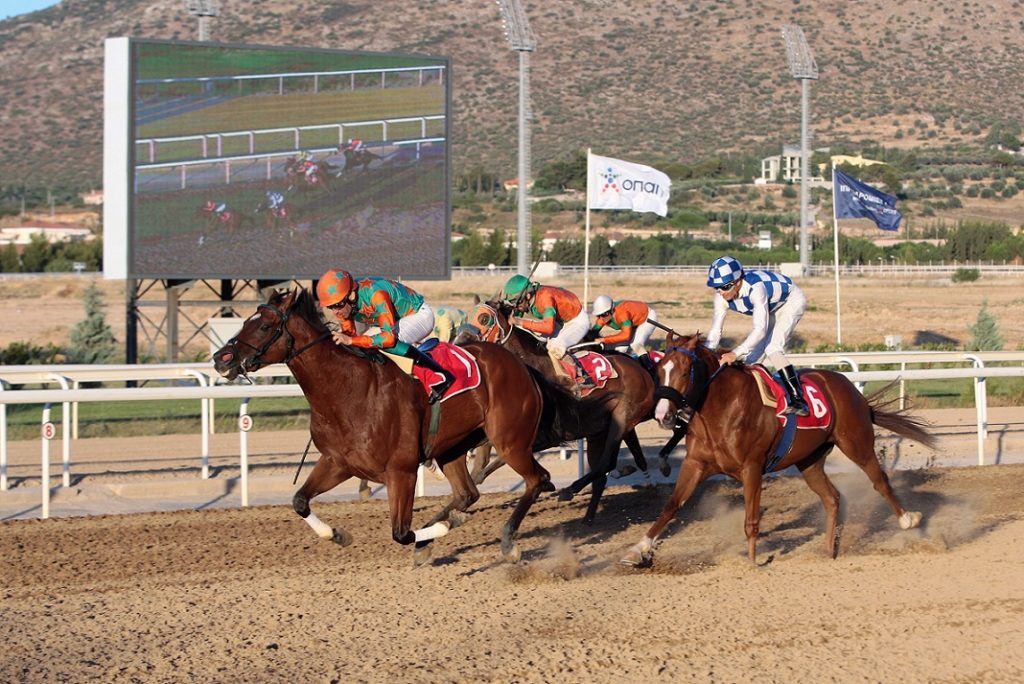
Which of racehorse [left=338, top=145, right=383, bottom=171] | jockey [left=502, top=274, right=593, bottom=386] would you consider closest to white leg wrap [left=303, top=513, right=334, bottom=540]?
jockey [left=502, top=274, right=593, bottom=386]

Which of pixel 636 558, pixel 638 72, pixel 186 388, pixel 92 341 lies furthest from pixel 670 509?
pixel 638 72

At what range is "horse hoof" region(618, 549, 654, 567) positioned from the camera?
22.3 ft

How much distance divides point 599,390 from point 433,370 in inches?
77.3

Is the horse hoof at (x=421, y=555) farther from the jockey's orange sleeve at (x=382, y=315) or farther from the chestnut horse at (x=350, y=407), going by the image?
the jockey's orange sleeve at (x=382, y=315)

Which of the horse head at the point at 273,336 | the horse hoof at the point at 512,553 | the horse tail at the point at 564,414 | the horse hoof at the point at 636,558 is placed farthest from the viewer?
the horse tail at the point at 564,414

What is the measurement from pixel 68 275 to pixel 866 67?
232ft

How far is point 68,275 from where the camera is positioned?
1703 inches

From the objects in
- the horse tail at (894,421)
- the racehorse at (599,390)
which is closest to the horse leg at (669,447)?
the racehorse at (599,390)

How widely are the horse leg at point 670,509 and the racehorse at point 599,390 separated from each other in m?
1.39

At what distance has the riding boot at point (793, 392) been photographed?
24.2 ft

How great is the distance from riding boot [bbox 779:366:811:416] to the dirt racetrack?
31.7 inches

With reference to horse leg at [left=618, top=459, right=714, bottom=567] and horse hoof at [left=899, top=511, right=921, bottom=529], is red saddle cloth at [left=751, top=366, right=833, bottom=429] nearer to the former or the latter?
horse leg at [left=618, top=459, right=714, bottom=567]

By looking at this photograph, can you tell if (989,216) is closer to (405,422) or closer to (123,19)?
(405,422)

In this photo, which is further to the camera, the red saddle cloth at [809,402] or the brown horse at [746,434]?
the red saddle cloth at [809,402]
